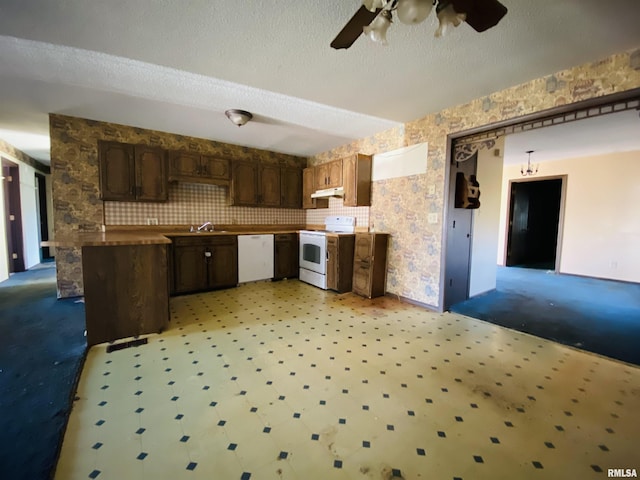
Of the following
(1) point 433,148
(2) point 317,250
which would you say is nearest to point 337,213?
(2) point 317,250

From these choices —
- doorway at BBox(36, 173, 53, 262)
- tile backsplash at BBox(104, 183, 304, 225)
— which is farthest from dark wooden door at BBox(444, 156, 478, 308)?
doorway at BBox(36, 173, 53, 262)

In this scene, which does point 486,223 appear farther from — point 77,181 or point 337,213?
point 77,181

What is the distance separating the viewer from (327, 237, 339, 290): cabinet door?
425cm

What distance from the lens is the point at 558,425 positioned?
1610mm

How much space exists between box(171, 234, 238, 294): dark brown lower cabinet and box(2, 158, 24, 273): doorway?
13.1 feet

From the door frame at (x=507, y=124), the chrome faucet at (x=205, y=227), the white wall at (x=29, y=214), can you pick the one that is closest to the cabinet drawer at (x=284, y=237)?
the chrome faucet at (x=205, y=227)

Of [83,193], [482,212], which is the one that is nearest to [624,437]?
[482,212]

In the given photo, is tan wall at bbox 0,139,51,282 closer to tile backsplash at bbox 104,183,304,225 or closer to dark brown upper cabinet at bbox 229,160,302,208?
tile backsplash at bbox 104,183,304,225

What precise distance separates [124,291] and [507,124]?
4220 millimetres

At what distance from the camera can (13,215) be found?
5.62 metres

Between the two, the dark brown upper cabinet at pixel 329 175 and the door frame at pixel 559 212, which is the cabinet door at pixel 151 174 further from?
the door frame at pixel 559 212

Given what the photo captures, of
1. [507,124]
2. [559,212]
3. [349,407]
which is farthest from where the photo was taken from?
[559,212]

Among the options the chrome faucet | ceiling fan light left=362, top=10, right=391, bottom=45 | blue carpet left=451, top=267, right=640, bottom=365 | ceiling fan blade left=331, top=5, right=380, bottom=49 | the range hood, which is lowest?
blue carpet left=451, top=267, right=640, bottom=365

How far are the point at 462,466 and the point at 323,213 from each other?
15.3 feet
